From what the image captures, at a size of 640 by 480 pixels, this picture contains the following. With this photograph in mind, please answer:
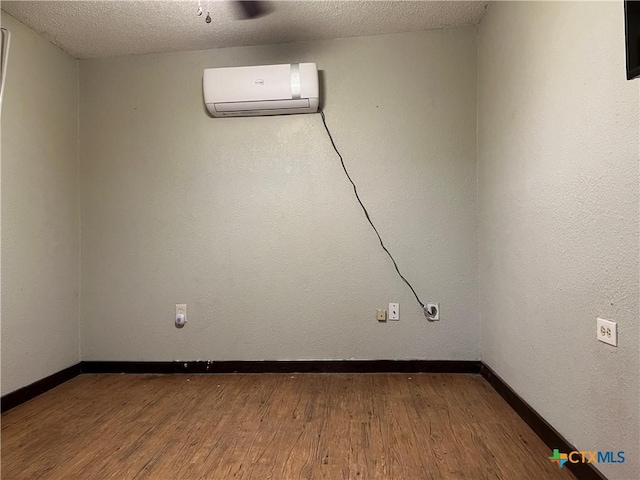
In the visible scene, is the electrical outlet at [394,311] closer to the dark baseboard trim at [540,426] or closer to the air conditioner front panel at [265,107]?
the dark baseboard trim at [540,426]

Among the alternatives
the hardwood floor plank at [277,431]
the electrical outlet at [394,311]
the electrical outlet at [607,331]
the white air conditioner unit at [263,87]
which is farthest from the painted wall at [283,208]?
the electrical outlet at [607,331]

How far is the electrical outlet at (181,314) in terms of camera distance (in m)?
2.47

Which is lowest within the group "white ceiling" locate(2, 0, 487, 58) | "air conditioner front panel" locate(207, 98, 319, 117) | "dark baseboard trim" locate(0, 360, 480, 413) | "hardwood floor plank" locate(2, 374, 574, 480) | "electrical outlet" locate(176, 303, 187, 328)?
"hardwood floor plank" locate(2, 374, 574, 480)

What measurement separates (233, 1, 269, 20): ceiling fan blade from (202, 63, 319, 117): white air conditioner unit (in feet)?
0.94

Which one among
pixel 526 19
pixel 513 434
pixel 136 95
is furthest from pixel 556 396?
pixel 136 95

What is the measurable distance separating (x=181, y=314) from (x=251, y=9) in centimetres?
204

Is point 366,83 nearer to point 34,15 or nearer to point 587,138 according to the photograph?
point 587,138

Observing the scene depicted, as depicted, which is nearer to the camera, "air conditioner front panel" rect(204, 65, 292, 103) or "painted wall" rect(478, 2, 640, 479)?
"painted wall" rect(478, 2, 640, 479)

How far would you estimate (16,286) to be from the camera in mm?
2033

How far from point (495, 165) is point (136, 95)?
8.24ft

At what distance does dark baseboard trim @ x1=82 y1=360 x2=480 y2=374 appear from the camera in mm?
2355

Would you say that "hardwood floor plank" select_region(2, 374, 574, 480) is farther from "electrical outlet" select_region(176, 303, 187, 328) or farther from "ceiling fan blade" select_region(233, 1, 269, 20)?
"ceiling fan blade" select_region(233, 1, 269, 20)

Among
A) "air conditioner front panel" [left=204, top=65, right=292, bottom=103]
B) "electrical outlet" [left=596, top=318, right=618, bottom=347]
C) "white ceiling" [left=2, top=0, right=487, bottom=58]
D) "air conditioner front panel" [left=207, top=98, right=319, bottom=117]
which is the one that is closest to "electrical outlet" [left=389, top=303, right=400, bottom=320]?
"electrical outlet" [left=596, top=318, right=618, bottom=347]

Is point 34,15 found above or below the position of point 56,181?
above
